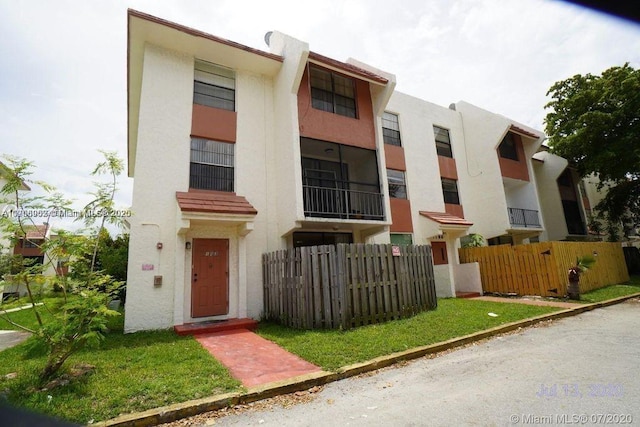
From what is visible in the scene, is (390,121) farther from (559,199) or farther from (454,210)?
(559,199)

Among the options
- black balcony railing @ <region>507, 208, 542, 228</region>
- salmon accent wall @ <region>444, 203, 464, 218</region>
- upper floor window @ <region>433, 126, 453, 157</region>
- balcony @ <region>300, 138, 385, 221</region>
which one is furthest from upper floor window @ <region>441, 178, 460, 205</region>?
balcony @ <region>300, 138, 385, 221</region>

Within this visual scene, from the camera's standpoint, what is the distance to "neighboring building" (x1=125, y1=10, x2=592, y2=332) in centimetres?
923

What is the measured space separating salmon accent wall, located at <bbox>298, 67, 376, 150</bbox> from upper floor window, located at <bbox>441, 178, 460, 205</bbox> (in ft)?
21.4

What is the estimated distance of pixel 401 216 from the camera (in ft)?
47.9

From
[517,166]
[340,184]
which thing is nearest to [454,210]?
[517,166]

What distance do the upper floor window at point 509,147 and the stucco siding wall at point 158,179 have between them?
17.6 meters

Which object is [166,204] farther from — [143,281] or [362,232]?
[362,232]

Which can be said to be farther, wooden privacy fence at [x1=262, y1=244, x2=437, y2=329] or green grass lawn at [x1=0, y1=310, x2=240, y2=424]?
wooden privacy fence at [x1=262, y1=244, x2=437, y2=329]

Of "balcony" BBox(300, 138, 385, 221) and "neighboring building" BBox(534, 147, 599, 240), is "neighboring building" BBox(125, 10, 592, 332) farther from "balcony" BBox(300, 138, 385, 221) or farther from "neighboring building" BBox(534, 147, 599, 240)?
"neighboring building" BBox(534, 147, 599, 240)

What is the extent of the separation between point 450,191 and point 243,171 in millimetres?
11770

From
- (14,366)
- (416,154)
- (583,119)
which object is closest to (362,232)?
(416,154)

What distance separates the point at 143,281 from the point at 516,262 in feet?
47.1

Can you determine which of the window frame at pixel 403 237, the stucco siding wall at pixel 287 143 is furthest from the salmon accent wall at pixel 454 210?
the stucco siding wall at pixel 287 143

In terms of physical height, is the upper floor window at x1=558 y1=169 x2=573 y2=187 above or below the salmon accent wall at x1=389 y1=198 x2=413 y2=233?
above
